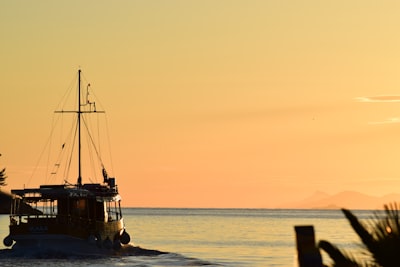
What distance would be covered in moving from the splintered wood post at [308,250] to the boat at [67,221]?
5542 cm

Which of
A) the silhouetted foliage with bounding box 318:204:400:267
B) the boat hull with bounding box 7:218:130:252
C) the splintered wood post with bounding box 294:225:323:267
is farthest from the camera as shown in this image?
the boat hull with bounding box 7:218:130:252

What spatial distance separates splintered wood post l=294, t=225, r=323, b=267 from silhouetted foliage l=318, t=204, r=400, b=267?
438mm

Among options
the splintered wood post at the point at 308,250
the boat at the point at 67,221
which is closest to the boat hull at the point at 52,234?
the boat at the point at 67,221

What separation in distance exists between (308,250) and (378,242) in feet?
4.13

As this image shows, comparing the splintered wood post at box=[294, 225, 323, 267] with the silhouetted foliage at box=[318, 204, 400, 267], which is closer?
the splintered wood post at box=[294, 225, 323, 267]

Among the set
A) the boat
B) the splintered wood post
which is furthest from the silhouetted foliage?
the boat

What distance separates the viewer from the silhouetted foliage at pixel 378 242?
13.2 meters

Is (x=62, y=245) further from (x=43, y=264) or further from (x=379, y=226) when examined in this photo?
(x=379, y=226)

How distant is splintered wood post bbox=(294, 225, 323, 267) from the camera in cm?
1264

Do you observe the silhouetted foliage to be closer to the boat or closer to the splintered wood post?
the splintered wood post

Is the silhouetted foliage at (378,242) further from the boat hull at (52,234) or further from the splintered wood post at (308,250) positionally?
the boat hull at (52,234)

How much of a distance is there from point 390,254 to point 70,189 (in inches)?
2289

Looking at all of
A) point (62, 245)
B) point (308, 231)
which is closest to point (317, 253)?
point (308, 231)

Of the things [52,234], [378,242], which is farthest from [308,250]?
[52,234]
